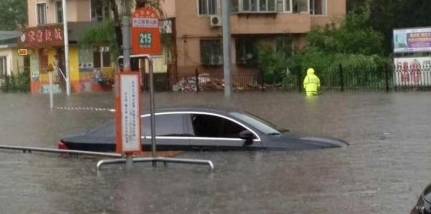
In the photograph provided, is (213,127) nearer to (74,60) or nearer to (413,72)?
(413,72)

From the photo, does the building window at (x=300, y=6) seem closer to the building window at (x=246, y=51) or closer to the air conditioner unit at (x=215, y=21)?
the building window at (x=246, y=51)

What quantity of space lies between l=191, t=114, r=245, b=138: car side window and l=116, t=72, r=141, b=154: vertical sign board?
2.48 metres

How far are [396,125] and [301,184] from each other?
1047 cm

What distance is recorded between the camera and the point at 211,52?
2122 inches

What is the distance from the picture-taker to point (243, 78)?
52469 millimetres

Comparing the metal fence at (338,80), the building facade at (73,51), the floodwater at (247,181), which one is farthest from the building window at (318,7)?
the floodwater at (247,181)

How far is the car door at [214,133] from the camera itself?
1662 centimetres

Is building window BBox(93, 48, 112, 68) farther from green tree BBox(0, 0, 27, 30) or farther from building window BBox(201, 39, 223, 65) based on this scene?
green tree BBox(0, 0, 27, 30)

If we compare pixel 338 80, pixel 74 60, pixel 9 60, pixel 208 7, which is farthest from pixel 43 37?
pixel 338 80

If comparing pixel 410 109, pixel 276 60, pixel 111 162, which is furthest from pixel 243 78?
pixel 111 162

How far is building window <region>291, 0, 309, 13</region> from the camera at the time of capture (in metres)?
56.4

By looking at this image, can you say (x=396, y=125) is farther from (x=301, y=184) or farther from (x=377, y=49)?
(x=377, y=49)

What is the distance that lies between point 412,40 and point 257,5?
13368 millimetres

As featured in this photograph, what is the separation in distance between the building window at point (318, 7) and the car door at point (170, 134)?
43.4 m
